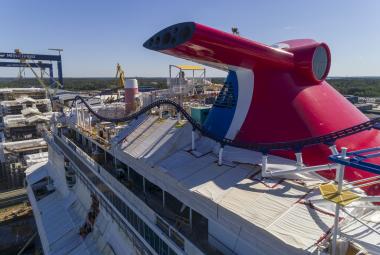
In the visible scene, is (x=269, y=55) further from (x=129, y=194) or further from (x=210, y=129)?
(x=129, y=194)

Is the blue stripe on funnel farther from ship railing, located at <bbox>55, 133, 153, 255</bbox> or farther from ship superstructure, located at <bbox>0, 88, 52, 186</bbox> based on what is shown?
ship superstructure, located at <bbox>0, 88, 52, 186</bbox>

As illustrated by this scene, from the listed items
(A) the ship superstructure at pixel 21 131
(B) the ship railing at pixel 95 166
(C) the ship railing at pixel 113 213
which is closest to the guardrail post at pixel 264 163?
(B) the ship railing at pixel 95 166

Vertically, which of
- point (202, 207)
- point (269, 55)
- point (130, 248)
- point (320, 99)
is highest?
point (269, 55)

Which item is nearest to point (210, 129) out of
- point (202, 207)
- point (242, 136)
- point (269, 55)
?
point (242, 136)

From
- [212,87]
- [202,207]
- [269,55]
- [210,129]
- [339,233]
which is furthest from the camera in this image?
[212,87]

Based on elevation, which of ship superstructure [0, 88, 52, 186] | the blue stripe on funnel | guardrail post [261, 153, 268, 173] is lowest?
ship superstructure [0, 88, 52, 186]

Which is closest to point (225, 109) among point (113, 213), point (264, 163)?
point (264, 163)

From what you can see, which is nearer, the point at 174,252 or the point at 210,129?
the point at 174,252

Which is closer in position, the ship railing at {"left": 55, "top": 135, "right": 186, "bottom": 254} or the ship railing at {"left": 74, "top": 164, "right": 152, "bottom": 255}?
the ship railing at {"left": 55, "top": 135, "right": 186, "bottom": 254}

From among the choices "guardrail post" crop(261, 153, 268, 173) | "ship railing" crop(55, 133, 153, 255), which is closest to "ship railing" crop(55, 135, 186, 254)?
"ship railing" crop(55, 133, 153, 255)
